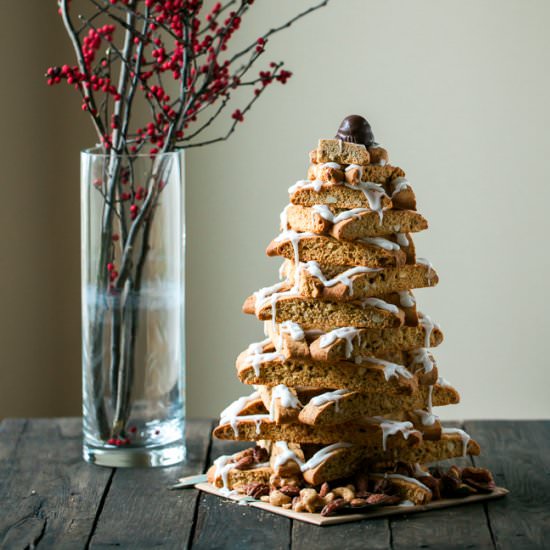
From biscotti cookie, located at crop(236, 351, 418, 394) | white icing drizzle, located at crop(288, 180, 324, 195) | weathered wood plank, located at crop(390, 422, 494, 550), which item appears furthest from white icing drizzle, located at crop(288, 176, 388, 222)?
weathered wood plank, located at crop(390, 422, 494, 550)

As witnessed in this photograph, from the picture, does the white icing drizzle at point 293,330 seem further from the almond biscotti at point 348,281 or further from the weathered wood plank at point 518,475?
the weathered wood plank at point 518,475

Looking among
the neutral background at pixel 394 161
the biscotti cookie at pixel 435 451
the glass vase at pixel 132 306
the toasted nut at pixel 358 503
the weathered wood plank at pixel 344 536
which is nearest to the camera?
the weathered wood plank at pixel 344 536

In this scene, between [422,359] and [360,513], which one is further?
[422,359]

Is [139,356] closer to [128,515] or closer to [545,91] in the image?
[128,515]

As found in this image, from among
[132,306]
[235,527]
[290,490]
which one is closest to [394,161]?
[132,306]

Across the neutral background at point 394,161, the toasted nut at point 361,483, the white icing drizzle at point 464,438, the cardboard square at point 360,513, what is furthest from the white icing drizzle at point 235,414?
the neutral background at point 394,161

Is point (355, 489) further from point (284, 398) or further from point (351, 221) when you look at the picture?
point (351, 221)

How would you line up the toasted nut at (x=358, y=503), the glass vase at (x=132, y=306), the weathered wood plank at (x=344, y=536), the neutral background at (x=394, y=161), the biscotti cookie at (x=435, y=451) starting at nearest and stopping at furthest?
the weathered wood plank at (x=344, y=536)
the toasted nut at (x=358, y=503)
the biscotti cookie at (x=435, y=451)
the glass vase at (x=132, y=306)
the neutral background at (x=394, y=161)
